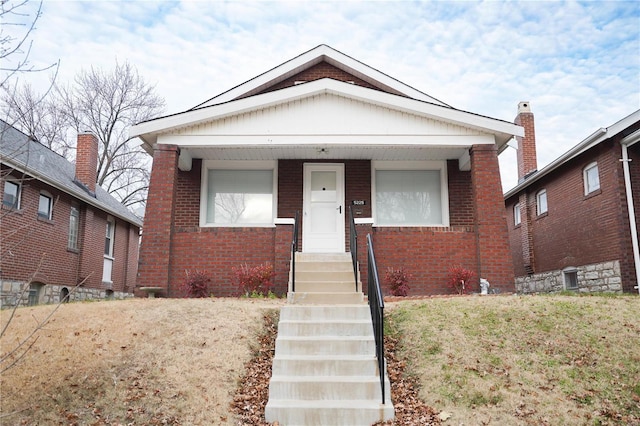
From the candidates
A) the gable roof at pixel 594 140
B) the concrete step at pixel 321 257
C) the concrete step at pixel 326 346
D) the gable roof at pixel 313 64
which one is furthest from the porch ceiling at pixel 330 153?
the concrete step at pixel 326 346

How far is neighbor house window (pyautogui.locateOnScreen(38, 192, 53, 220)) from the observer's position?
15130 mm

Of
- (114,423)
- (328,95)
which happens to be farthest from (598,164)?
(114,423)

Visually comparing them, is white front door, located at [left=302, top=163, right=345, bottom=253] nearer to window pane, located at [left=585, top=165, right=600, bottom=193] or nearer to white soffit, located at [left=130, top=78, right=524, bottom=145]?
white soffit, located at [left=130, top=78, right=524, bottom=145]

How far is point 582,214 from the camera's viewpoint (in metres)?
13.7

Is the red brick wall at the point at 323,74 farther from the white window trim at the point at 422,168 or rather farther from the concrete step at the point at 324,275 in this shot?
the concrete step at the point at 324,275

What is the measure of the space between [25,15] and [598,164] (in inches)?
480

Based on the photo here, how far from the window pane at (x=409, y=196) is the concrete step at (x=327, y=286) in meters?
3.58

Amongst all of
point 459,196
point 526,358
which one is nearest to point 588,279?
point 459,196

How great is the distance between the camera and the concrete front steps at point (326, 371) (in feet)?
18.2

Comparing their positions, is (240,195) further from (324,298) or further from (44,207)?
(44,207)

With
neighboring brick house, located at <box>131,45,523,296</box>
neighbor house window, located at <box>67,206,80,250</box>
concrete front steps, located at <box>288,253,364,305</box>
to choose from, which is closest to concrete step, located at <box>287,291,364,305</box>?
concrete front steps, located at <box>288,253,364,305</box>

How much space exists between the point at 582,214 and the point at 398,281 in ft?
19.9

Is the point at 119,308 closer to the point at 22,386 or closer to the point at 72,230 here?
the point at 22,386

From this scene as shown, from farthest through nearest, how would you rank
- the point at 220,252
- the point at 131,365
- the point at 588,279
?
the point at 588,279, the point at 220,252, the point at 131,365
